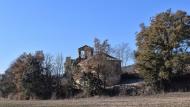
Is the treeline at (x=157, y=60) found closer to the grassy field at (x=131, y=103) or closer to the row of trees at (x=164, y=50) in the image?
the row of trees at (x=164, y=50)

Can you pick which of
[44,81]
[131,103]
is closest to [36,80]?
[44,81]

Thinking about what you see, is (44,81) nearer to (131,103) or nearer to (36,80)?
(36,80)

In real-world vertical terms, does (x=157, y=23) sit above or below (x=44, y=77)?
above

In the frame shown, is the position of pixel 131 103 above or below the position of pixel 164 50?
below

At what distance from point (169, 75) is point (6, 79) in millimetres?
36178

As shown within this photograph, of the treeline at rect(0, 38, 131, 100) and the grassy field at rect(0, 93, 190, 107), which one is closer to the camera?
the grassy field at rect(0, 93, 190, 107)

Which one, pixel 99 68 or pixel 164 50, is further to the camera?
pixel 99 68

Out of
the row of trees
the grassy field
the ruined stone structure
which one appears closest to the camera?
the grassy field

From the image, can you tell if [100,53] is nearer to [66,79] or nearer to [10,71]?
[66,79]

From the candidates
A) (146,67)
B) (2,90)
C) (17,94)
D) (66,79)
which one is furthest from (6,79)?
(146,67)

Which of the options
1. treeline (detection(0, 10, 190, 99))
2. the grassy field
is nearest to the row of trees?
treeline (detection(0, 10, 190, 99))

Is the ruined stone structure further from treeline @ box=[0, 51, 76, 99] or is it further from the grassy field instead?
the grassy field

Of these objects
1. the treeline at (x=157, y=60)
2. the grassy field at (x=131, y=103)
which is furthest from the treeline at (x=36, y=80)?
the grassy field at (x=131, y=103)

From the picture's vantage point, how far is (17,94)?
85.1 metres
